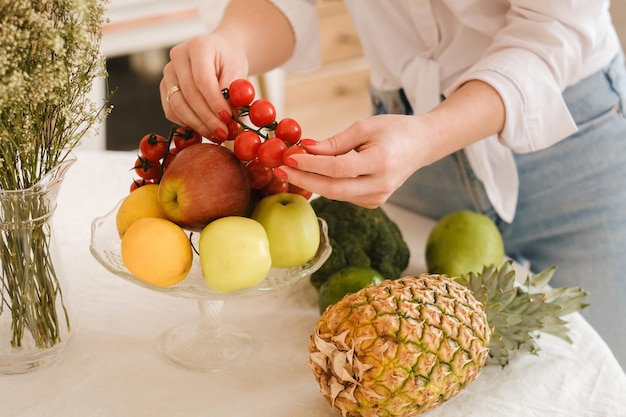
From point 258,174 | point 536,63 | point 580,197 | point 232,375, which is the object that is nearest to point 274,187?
point 258,174

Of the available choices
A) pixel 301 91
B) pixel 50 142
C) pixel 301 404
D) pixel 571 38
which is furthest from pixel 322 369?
pixel 301 91

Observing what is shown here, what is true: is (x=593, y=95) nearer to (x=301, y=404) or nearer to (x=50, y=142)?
(x=301, y=404)

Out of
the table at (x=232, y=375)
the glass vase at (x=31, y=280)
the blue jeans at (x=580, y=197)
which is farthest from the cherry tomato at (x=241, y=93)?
the blue jeans at (x=580, y=197)

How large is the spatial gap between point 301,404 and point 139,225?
284mm

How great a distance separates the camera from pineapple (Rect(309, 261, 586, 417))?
72 cm

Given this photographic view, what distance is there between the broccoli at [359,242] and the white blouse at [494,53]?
237mm

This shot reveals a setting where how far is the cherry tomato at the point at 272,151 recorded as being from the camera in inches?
30.8

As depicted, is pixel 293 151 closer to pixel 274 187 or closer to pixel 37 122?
pixel 274 187

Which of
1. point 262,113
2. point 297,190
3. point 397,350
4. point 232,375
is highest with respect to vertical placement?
point 262,113

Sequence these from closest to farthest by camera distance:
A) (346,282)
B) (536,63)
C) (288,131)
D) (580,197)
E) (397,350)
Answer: (397,350) → (288,131) → (346,282) → (536,63) → (580,197)

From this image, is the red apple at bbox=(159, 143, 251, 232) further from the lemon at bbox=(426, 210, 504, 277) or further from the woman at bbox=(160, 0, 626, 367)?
the lemon at bbox=(426, 210, 504, 277)

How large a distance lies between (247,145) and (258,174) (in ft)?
0.26

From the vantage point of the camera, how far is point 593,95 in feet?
4.12

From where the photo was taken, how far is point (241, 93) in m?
0.85
